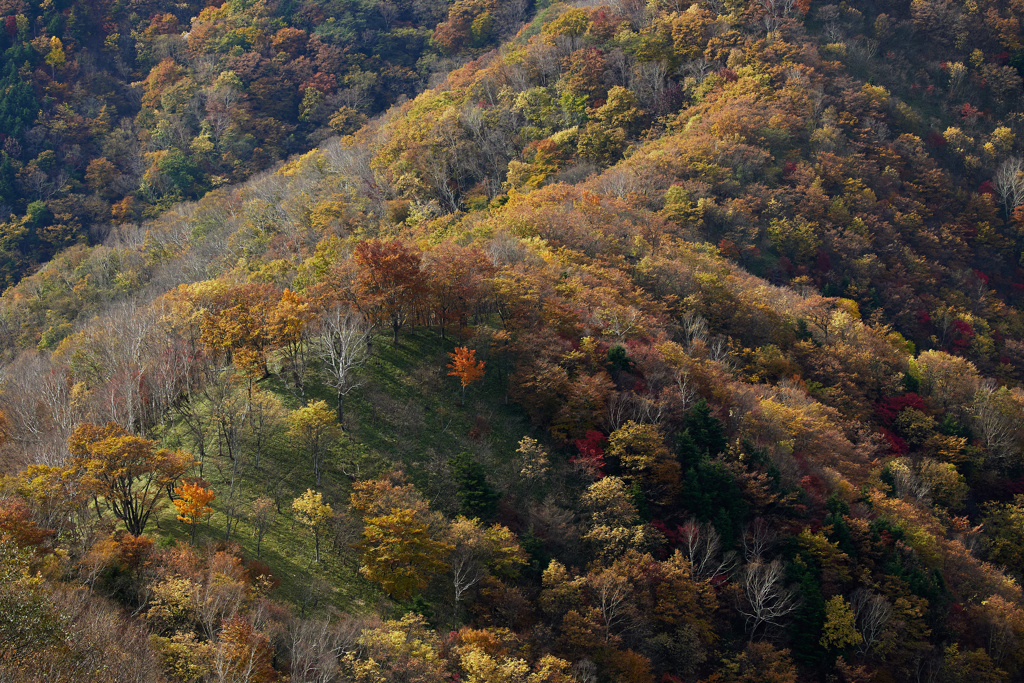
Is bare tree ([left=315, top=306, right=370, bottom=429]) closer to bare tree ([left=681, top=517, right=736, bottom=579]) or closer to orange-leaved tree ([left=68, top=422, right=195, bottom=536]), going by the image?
orange-leaved tree ([left=68, top=422, right=195, bottom=536])

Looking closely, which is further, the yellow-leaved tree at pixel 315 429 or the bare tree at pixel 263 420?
the bare tree at pixel 263 420

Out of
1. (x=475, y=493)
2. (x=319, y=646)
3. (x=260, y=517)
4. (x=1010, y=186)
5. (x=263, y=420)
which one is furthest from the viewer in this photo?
(x=1010, y=186)

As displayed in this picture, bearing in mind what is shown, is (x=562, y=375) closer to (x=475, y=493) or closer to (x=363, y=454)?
(x=475, y=493)

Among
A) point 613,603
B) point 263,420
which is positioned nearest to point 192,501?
point 263,420

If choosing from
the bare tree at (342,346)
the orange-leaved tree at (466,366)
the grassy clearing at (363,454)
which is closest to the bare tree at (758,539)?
the grassy clearing at (363,454)

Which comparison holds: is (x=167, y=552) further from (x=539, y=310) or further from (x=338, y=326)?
(x=539, y=310)

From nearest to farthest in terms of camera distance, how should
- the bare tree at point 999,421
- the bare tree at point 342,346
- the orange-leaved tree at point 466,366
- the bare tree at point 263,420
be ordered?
the bare tree at point 263,420 < the bare tree at point 342,346 < the orange-leaved tree at point 466,366 < the bare tree at point 999,421

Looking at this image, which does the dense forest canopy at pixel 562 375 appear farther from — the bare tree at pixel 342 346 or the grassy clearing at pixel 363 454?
the bare tree at pixel 342 346
